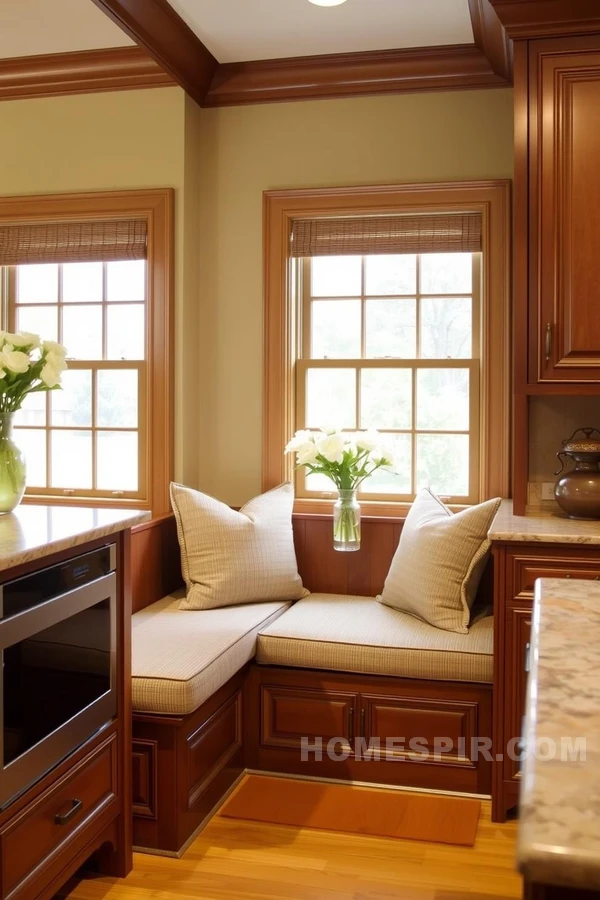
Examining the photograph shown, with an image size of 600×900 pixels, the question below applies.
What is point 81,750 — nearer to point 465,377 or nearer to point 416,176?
point 465,377

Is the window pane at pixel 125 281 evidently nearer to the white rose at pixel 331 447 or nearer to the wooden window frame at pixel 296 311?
the wooden window frame at pixel 296 311

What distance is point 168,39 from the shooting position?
336 centimetres

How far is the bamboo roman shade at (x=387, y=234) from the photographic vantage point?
367 centimetres

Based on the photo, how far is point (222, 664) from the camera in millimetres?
2814

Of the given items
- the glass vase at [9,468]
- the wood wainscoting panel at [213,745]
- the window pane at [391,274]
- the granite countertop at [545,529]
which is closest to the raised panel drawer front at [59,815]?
the wood wainscoting panel at [213,745]

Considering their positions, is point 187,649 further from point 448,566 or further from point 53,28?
point 53,28

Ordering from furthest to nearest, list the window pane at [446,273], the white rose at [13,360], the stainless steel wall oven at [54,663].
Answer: the window pane at [446,273] < the white rose at [13,360] < the stainless steel wall oven at [54,663]

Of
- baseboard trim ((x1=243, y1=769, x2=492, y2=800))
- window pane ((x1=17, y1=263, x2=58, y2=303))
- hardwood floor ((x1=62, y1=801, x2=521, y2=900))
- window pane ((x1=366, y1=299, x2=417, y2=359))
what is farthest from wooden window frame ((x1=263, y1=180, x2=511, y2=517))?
A: hardwood floor ((x1=62, y1=801, x2=521, y2=900))

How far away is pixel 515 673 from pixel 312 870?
0.90 m

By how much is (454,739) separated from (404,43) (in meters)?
2.74

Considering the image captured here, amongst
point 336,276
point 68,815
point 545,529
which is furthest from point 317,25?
point 68,815

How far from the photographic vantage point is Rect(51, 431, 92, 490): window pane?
4.04m

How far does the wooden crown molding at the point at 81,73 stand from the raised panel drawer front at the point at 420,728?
272cm

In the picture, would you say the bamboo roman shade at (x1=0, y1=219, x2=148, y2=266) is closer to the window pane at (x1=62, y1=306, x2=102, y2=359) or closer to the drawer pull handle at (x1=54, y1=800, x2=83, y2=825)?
the window pane at (x1=62, y1=306, x2=102, y2=359)
